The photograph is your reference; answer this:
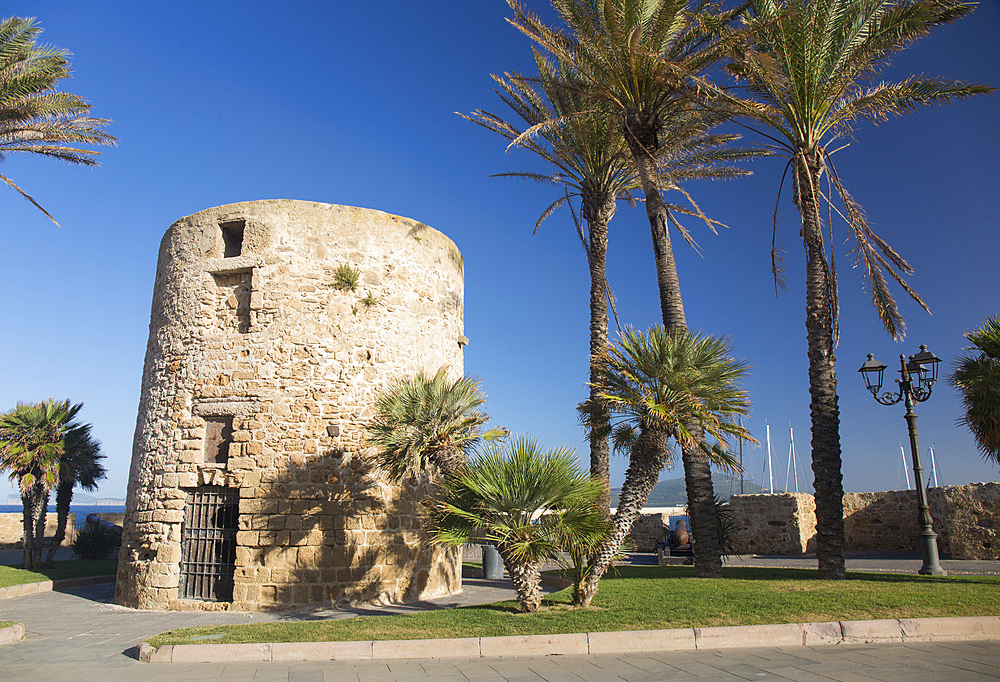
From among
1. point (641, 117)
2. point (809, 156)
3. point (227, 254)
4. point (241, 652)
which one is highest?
point (641, 117)

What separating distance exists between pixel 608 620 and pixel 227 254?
1006cm

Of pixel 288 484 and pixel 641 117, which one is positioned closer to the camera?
pixel 288 484

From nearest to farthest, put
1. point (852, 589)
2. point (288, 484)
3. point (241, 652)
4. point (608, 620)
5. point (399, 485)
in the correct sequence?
point (241, 652)
point (608, 620)
point (852, 589)
point (288, 484)
point (399, 485)

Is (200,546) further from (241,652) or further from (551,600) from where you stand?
(551,600)

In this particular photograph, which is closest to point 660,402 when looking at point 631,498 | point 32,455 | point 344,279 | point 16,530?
→ point 631,498

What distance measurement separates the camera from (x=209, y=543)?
1179 cm

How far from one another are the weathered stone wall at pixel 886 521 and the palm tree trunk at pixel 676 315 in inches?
273

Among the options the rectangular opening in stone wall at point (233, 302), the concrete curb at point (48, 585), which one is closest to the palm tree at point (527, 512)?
the rectangular opening in stone wall at point (233, 302)

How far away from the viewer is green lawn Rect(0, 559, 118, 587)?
1422 cm

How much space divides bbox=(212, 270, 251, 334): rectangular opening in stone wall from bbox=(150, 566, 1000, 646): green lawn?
19.4 ft

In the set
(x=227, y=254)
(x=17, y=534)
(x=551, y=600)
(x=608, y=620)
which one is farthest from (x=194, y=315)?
(x=17, y=534)

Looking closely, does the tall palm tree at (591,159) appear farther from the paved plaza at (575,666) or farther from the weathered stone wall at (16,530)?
the weathered stone wall at (16,530)

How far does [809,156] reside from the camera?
12.4m

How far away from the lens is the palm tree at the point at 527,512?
337 inches
